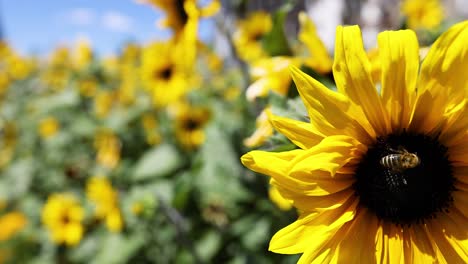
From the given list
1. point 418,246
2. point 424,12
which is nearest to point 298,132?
point 418,246

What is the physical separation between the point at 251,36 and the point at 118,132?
1192 millimetres

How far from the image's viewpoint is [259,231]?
200cm

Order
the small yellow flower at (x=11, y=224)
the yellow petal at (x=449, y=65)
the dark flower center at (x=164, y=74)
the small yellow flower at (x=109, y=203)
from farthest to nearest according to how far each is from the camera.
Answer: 1. the small yellow flower at (x=11, y=224)
2. the dark flower center at (x=164, y=74)
3. the small yellow flower at (x=109, y=203)
4. the yellow petal at (x=449, y=65)

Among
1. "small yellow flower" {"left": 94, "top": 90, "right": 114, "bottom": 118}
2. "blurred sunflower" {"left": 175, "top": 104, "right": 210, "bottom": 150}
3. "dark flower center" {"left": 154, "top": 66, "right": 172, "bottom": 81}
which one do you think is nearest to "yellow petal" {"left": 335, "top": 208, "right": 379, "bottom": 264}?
"blurred sunflower" {"left": 175, "top": 104, "right": 210, "bottom": 150}

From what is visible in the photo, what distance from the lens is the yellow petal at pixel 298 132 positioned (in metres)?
0.74

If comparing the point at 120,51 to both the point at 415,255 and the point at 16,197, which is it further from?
the point at 415,255

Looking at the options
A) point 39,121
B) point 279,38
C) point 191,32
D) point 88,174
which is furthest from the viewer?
point 39,121

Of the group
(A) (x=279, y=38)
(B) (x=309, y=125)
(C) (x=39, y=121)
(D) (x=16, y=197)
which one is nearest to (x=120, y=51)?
(C) (x=39, y=121)

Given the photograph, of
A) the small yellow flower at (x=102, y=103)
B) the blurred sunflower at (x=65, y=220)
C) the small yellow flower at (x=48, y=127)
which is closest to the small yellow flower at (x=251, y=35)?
the small yellow flower at (x=102, y=103)

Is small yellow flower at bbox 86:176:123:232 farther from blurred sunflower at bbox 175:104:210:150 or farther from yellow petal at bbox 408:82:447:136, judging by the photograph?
yellow petal at bbox 408:82:447:136

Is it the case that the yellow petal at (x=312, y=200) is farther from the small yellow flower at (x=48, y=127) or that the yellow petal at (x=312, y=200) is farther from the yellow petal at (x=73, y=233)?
the small yellow flower at (x=48, y=127)

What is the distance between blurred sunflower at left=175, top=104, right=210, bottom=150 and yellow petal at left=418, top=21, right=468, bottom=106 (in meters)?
2.22

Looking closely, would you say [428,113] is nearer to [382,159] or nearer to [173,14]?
[382,159]

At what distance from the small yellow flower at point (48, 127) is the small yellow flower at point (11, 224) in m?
0.67
